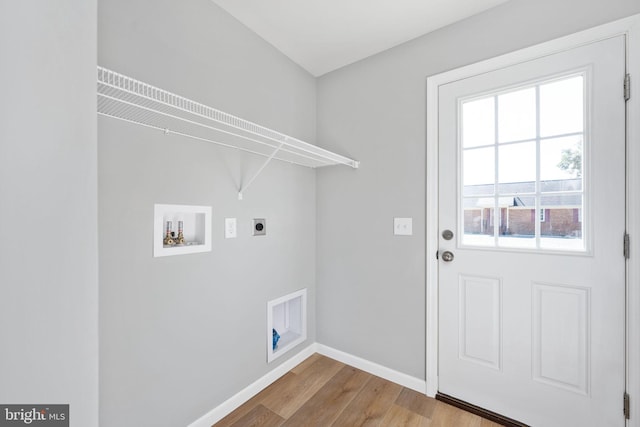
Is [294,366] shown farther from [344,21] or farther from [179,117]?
[344,21]

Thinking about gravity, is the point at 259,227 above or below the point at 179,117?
below

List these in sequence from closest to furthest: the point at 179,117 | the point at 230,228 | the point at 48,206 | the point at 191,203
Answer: the point at 48,206 → the point at 179,117 → the point at 191,203 → the point at 230,228

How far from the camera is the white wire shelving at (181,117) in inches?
35.8

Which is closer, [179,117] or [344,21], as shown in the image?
[179,117]

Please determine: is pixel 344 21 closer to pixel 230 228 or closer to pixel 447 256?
pixel 230 228

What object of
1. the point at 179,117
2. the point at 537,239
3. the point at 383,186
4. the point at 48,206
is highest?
the point at 179,117

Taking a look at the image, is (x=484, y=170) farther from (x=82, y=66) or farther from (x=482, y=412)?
(x=82, y=66)

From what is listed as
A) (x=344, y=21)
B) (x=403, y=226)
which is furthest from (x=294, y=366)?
(x=344, y=21)

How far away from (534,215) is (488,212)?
0.21 m

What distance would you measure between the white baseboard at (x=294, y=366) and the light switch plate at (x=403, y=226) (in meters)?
1.00

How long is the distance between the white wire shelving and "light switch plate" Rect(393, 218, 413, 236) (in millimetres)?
613

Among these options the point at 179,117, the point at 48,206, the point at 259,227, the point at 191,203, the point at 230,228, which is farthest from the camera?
the point at 259,227

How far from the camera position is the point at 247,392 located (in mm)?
1616

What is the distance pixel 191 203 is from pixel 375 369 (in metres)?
1.74
